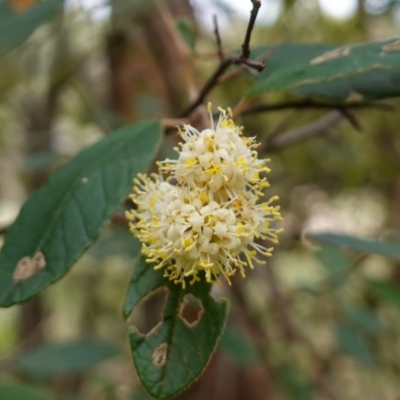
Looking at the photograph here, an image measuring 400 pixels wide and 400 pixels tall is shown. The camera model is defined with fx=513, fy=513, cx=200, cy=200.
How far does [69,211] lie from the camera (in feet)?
2.49

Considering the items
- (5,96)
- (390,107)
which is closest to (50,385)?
(5,96)

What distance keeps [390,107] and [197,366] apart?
0.65 meters

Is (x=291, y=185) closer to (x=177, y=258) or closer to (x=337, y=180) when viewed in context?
(x=337, y=180)

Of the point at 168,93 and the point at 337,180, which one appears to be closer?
the point at 168,93

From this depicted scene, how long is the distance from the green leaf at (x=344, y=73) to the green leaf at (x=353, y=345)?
3.49 feet

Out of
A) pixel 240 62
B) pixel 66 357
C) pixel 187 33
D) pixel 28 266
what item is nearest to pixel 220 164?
pixel 240 62

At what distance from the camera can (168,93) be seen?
2135 millimetres

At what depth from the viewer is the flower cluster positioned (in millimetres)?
670

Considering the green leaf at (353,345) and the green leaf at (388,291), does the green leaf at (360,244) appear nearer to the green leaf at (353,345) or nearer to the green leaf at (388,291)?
the green leaf at (388,291)

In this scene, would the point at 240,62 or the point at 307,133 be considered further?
the point at 307,133

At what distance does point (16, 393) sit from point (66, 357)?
62 cm

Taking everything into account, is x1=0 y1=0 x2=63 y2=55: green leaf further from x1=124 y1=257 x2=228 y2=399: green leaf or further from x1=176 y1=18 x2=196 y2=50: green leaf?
x1=124 y1=257 x2=228 y2=399: green leaf

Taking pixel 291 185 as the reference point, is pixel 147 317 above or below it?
above

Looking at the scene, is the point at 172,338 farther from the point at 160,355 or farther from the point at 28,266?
the point at 28,266
